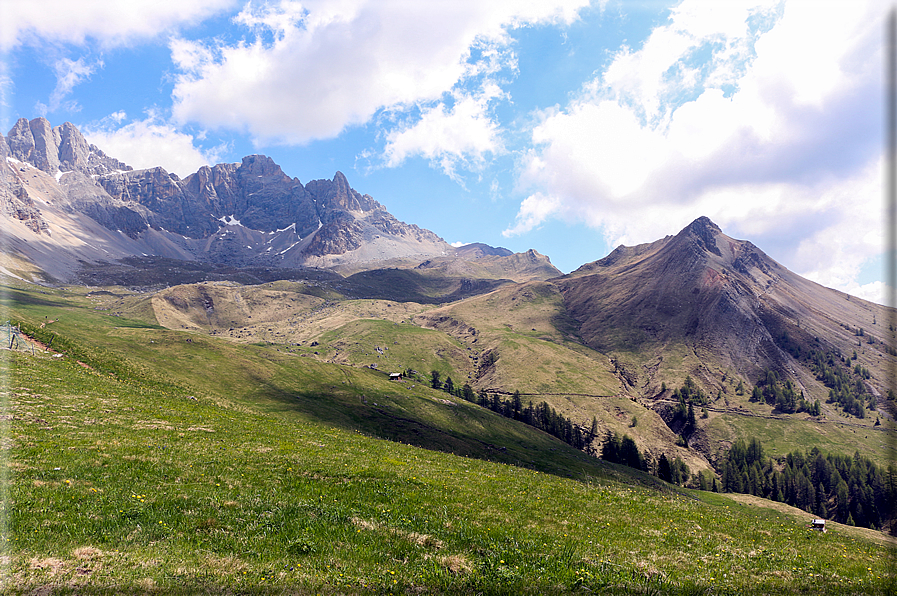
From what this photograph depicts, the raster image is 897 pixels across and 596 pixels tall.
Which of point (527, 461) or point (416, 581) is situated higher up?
point (416, 581)

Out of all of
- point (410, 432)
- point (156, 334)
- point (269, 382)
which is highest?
point (156, 334)

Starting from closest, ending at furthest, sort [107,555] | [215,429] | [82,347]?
[107,555]
[215,429]
[82,347]

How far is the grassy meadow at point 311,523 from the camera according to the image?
1226 centimetres

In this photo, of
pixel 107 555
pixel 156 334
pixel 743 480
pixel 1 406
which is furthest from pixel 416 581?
pixel 743 480

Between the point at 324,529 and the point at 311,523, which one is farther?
the point at 311,523

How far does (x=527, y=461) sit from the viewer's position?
10406 cm

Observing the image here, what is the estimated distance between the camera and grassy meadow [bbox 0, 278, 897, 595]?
40.2 ft

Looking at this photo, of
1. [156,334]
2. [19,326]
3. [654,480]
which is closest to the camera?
[19,326]

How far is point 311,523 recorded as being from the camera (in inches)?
645

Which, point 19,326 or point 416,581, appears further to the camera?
point 19,326

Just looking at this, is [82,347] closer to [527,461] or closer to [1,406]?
[1,406]

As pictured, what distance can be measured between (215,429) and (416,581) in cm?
2590

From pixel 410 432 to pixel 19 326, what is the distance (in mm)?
63475

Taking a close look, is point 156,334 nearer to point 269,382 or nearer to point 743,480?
point 269,382
